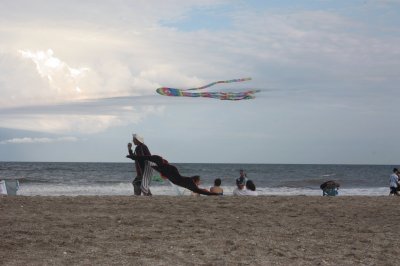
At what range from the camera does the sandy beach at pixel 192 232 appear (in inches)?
289

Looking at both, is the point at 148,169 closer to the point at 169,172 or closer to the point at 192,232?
the point at 169,172

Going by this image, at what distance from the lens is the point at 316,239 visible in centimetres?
854

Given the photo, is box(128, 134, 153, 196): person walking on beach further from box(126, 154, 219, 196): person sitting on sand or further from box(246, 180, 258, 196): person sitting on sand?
box(246, 180, 258, 196): person sitting on sand

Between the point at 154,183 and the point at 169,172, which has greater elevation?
the point at 169,172

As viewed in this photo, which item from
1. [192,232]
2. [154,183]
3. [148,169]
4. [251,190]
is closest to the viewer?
[192,232]

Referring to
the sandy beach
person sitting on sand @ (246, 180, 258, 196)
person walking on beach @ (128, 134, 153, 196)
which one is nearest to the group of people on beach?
person walking on beach @ (128, 134, 153, 196)

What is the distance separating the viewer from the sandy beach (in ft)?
24.1

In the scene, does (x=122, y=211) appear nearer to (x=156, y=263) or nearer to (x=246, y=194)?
(x=156, y=263)

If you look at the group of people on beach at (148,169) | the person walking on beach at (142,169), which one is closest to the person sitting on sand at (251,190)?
the group of people on beach at (148,169)

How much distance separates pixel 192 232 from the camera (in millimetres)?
8719

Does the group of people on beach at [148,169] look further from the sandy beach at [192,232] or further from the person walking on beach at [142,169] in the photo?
the sandy beach at [192,232]

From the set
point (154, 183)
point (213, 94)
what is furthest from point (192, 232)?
point (154, 183)

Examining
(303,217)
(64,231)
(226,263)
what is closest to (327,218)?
(303,217)

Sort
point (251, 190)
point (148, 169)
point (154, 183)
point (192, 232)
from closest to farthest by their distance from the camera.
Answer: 1. point (192, 232)
2. point (148, 169)
3. point (251, 190)
4. point (154, 183)
